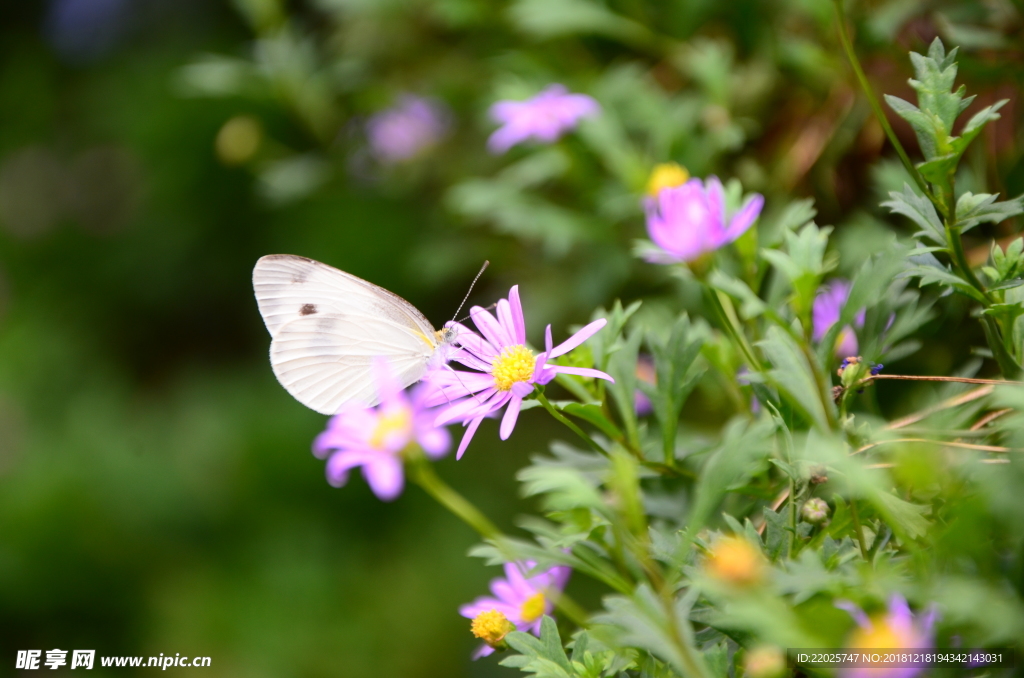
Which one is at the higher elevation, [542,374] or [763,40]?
[763,40]

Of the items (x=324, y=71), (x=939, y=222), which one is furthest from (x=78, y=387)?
(x=939, y=222)

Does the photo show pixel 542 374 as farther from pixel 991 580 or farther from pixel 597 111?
pixel 597 111

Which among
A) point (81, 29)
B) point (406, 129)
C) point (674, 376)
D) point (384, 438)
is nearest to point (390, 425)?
point (384, 438)

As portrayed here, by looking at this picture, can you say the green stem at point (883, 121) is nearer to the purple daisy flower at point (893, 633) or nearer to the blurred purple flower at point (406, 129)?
the purple daisy flower at point (893, 633)

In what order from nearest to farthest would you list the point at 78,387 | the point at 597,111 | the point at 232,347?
the point at 597,111 < the point at 78,387 < the point at 232,347

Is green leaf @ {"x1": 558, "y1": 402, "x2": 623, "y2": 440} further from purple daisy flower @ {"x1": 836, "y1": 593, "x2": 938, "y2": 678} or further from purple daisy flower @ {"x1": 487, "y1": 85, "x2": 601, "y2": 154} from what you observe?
purple daisy flower @ {"x1": 487, "y1": 85, "x2": 601, "y2": 154}

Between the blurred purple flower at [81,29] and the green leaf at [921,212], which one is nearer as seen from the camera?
the green leaf at [921,212]

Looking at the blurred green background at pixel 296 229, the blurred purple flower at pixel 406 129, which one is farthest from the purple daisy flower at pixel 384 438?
the blurred purple flower at pixel 406 129
